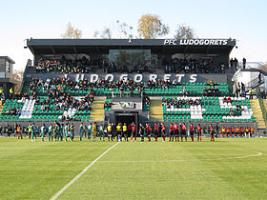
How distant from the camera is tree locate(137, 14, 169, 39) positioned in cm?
11419

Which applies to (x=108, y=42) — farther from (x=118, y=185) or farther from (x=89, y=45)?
(x=118, y=185)

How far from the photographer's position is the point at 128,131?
58.0 metres

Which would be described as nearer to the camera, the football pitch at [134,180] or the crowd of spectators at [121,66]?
the football pitch at [134,180]

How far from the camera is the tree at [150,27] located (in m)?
114

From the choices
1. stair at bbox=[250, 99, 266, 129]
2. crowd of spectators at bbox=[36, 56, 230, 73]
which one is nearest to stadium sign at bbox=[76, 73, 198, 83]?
crowd of spectators at bbox=[36, 56, 230, 73]

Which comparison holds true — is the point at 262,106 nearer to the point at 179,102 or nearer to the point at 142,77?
the point at 179,102

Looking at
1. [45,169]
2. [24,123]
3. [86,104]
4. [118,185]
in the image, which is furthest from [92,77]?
[118,185]

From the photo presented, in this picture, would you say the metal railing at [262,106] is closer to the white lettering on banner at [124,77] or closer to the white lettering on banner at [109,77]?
the white lettering on banner at [124,77]

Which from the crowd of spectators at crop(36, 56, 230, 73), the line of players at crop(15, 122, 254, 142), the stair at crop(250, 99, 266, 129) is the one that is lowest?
the line of players at crop(15, 122, 254, 142)

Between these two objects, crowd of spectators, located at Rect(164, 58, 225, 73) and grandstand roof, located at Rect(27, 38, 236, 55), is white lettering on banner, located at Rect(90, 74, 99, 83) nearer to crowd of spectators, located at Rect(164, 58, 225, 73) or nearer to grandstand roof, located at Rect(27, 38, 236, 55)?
grandstand roof, located at Rect(27, 38, 236, 55)

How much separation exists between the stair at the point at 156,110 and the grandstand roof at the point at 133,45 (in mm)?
10379

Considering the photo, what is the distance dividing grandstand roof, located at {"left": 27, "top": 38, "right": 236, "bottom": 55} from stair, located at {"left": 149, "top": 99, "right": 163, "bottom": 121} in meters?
10.4

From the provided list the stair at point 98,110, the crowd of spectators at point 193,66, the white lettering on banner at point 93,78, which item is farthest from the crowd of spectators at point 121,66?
the stair at point 98,110

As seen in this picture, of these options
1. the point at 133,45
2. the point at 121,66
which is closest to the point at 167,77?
the point at 133,45
